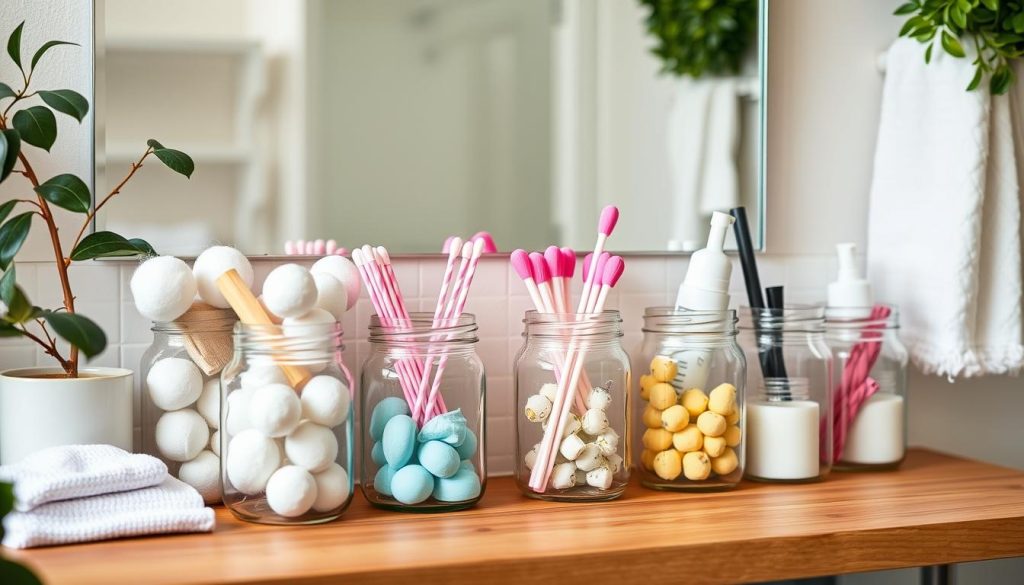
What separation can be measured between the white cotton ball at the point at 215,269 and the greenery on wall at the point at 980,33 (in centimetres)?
84

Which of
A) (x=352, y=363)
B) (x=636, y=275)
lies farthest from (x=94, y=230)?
(x=636, y=275)

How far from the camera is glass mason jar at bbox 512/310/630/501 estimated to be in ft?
3.37

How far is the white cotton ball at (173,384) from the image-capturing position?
0.98 meters

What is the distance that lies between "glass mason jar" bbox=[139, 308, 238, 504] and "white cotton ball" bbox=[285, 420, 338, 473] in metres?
0.12

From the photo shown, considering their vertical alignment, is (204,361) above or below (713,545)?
above

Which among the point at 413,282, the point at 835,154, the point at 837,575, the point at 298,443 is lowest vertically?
the point at 837,575

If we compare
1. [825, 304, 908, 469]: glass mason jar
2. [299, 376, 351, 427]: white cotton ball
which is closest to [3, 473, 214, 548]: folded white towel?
[299, 376, 351, 427]: white cotton ball

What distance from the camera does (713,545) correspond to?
2.85 feet

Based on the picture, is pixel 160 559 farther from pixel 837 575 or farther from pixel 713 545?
pixel 837 575

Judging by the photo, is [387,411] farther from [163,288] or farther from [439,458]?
[163,288]

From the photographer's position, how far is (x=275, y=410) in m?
0.90

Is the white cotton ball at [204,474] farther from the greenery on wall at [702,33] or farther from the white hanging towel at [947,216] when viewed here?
the white hanging towel at [947,216]

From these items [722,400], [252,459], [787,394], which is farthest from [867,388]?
[252,459]

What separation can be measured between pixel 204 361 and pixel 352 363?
20 centimetres
